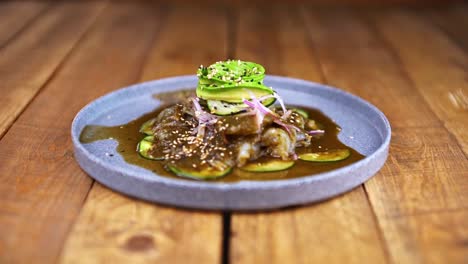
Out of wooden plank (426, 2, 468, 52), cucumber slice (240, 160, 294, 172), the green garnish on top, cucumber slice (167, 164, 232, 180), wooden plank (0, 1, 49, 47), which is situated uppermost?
the green garnish on top

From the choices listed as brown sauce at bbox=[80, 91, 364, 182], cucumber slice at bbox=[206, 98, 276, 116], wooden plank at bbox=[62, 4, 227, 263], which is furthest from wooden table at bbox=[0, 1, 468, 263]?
cucumber slice at bbox=[206, 98, 276, 116]

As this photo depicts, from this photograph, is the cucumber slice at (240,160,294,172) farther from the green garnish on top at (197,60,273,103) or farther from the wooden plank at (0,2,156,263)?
the wooden plank at (0,2,156,263)

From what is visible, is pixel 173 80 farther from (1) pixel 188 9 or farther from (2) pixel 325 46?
(1) pixel 188 9

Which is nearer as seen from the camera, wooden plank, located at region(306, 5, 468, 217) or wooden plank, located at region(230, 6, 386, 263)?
wooden plank, located at region(230, 6, 386, 263)

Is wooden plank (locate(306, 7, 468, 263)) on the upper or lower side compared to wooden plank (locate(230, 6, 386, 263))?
lower

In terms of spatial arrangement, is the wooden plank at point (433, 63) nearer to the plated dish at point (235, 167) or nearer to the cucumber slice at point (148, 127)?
the plated dish at point (235, 167)

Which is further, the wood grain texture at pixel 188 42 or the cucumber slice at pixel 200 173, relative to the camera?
the wood grain texture at pixel 188 42

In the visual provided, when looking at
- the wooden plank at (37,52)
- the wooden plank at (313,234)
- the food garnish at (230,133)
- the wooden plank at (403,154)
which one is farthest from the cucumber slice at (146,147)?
the wooden plank at (403,154)
